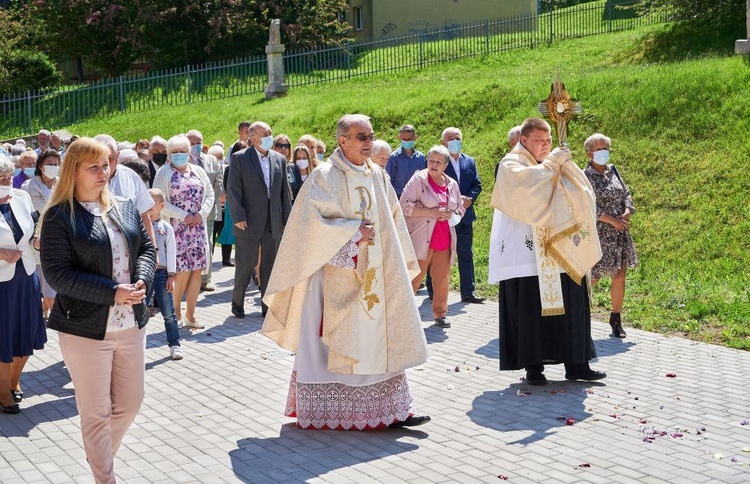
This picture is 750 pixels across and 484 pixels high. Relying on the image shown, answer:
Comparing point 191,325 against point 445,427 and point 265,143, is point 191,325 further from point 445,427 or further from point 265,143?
point 445,427

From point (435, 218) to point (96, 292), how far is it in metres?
6.05

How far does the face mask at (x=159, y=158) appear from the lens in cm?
1428

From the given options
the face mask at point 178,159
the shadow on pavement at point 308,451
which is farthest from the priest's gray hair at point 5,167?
the face mask at point 178,159

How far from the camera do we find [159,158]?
14.3m

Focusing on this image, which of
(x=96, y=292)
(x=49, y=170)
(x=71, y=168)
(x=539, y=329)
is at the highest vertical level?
(x=71, y=168)

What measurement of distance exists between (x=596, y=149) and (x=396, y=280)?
3.86 meters

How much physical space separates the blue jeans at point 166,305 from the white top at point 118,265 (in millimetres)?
4050

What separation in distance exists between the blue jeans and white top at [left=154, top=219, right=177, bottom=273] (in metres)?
0.11

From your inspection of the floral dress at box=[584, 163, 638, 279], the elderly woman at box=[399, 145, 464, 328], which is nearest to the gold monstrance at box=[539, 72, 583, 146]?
the floral dress at box=[584, 163, 638, 279]

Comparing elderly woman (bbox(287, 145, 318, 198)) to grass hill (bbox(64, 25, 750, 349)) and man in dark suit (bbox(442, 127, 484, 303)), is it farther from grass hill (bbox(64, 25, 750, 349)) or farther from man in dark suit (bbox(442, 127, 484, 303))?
grass hill (bbox(64, 25, 750, 349))

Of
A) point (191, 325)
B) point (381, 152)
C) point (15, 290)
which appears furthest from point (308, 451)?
point (381, 152)

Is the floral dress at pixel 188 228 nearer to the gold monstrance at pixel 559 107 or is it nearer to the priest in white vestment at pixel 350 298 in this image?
the priest in white vestment at pixel 350 298

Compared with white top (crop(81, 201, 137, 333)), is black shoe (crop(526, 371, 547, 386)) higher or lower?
lower

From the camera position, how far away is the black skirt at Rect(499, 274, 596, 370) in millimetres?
8727
